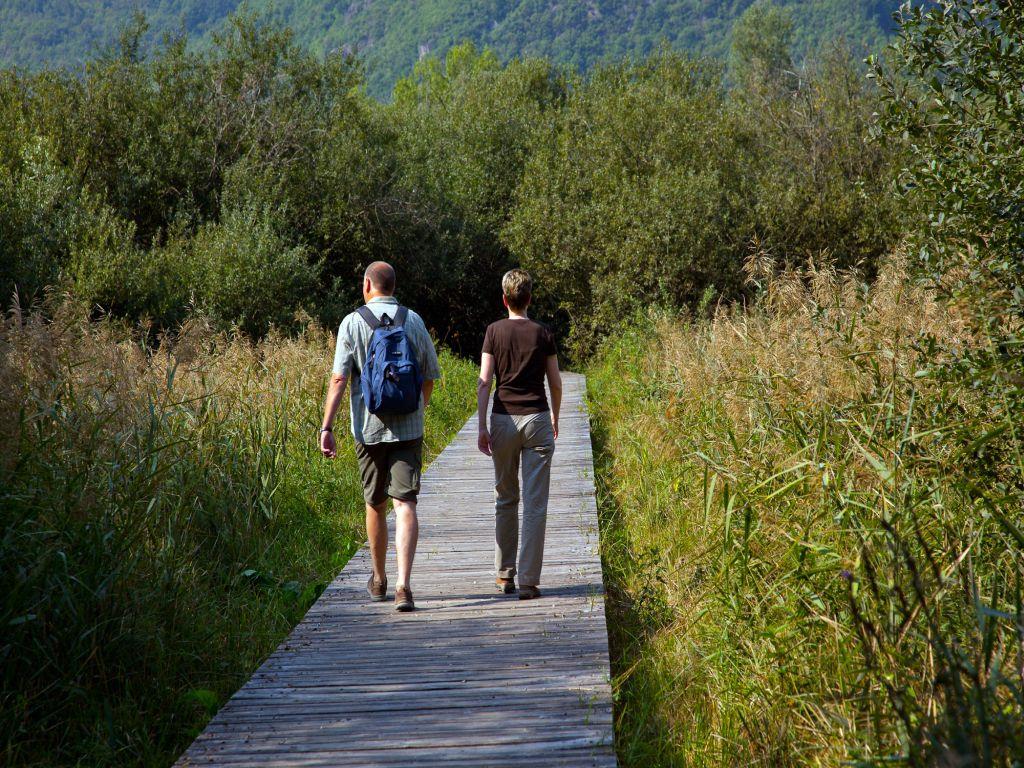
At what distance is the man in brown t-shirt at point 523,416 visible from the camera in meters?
5.65

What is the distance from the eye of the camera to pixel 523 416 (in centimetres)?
565

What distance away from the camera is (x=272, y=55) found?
23031mm

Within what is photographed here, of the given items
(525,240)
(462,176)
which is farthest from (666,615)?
(462,176)

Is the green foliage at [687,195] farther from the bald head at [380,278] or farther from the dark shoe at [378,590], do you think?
the dark shoe at [378,590]

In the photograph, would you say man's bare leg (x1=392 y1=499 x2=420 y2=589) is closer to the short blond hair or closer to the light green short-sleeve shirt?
the light green short-sleeve shirt

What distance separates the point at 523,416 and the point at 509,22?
10866 cm

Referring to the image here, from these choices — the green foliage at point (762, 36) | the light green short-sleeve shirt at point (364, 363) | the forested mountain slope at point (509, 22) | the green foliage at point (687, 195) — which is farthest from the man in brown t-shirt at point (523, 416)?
the forested mountain slope at point (509, 22)

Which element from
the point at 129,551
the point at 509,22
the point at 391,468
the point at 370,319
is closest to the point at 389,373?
the point at 370,319

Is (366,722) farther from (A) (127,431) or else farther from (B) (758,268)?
(B) (758,268)

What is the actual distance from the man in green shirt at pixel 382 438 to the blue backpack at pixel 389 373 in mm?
81

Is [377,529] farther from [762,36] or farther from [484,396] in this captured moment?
[762,36]

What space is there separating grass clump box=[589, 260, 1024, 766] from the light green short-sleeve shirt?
1.73 meters

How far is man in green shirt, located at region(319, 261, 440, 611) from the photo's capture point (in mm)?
5395

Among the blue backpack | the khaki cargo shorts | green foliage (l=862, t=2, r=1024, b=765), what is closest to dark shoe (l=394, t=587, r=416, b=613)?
the khaki cargo shorts
